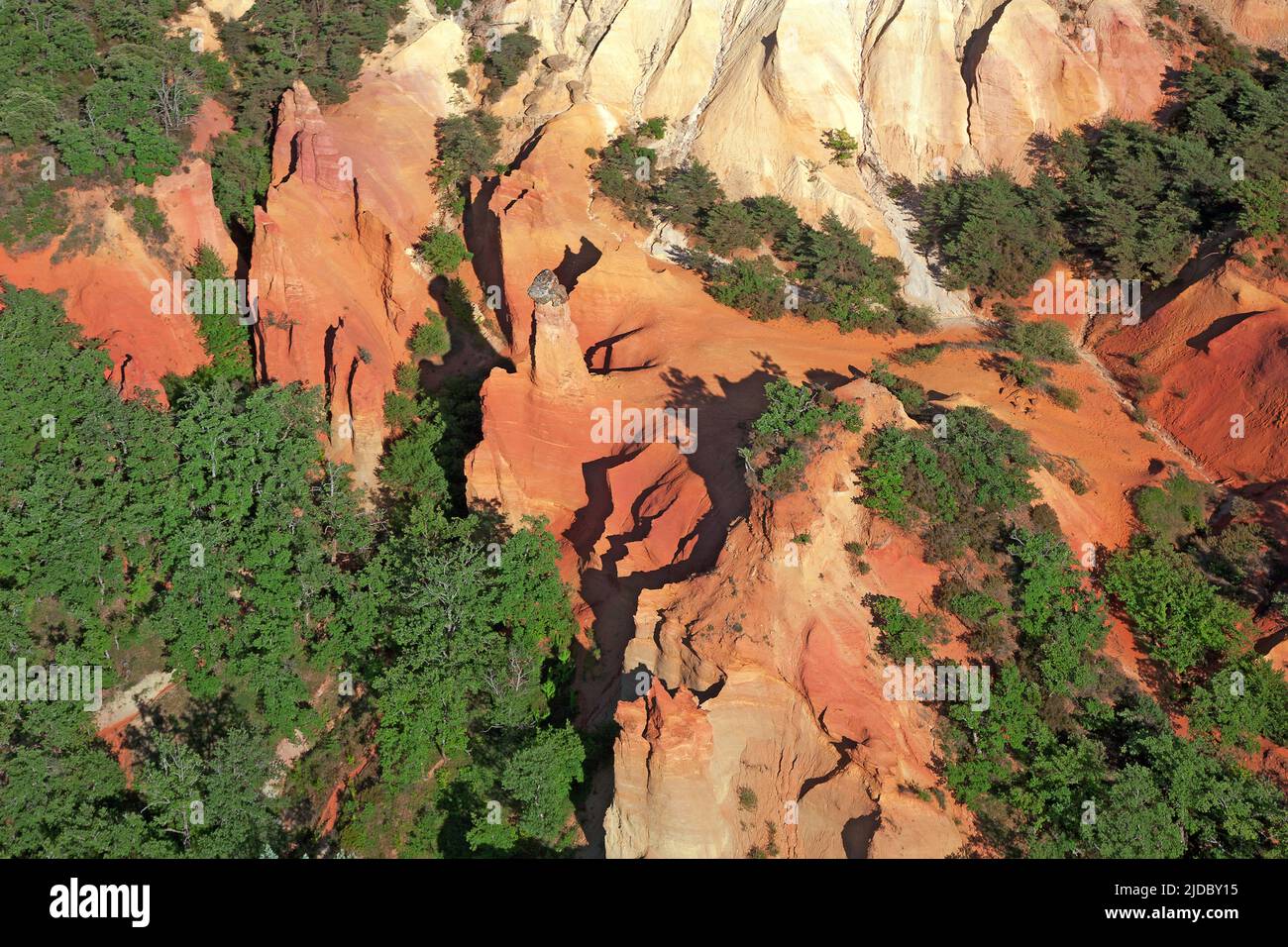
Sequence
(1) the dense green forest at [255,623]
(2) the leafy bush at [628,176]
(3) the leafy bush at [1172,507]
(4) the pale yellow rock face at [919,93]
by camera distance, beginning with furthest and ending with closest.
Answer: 1. (2) the leafy bush at [628,176]
2. (4) the pale yellow rock face at [919,93]
3. (3) the leafy bush at [1172,507]
4. (1) the dense green forest at [255,623]

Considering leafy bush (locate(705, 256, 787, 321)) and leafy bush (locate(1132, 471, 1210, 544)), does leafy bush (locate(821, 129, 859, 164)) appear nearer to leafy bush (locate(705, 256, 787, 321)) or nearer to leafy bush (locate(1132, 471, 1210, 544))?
leafy bush (locate(705, 256, 787, 321))

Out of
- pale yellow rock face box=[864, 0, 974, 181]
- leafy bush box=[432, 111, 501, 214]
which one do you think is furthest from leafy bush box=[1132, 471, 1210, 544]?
leafy bush box=[432, 111, 501, 214]

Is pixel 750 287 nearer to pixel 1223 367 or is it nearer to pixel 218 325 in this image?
pixel 1223 367

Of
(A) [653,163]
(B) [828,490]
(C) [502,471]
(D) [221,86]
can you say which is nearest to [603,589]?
(C) [502,471]

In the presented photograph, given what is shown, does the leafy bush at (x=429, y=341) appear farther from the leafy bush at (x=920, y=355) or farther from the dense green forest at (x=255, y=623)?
the leafy bush at (x=920, y=355)

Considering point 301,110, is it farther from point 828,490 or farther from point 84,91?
point 828,490

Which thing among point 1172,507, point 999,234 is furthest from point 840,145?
point 1172,507

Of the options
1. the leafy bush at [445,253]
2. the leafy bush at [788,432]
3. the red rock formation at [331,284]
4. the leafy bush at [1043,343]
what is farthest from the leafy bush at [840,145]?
the leafy bush at [788,432]

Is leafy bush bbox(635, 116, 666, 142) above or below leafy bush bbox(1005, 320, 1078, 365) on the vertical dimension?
above

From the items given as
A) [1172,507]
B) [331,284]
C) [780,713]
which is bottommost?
[780,713]
